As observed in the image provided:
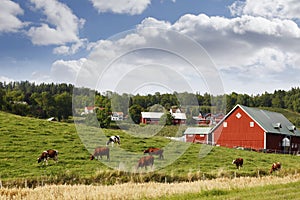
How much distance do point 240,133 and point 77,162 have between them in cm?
3680

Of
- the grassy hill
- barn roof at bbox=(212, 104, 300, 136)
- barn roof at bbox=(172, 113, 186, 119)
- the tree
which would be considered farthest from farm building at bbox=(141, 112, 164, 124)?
barn roof at bbox=(212, 104, 300, 136)

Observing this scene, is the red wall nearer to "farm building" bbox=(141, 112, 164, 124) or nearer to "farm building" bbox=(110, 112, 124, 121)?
"farm building" bbox=(141, 112, 164, 124)

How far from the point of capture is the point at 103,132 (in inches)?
1233

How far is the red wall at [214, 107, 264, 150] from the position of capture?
5378cm

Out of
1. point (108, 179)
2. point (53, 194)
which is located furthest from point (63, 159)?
point (53, 194)

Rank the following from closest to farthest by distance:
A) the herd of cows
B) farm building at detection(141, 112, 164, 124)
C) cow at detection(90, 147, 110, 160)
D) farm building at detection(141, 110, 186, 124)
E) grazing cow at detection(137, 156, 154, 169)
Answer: farm building at detection(141, 112, 164, 124), farm building at detection(141, 110, 186, 124), grazing cow at detection(137, 156, 154, 169), the herd of cows, cow at detection(90, 147, 110, 160)

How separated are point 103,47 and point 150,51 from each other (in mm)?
2190

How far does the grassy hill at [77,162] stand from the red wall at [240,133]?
63.6 feet

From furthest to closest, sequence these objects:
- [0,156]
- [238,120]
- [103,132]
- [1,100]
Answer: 1. [1,100]
2. [238,120]
3. [103,132]
4. [0,156]

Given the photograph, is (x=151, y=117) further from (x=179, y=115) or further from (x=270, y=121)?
(x=270, y=121)

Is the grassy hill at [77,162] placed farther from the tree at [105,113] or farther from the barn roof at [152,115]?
the barn roof at [152,115]

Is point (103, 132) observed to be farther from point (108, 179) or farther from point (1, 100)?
point (1, 100)

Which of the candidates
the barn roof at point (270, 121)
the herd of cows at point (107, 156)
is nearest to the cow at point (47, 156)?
the herd of cows at point (107, 156)

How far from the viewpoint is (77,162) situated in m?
23.1
